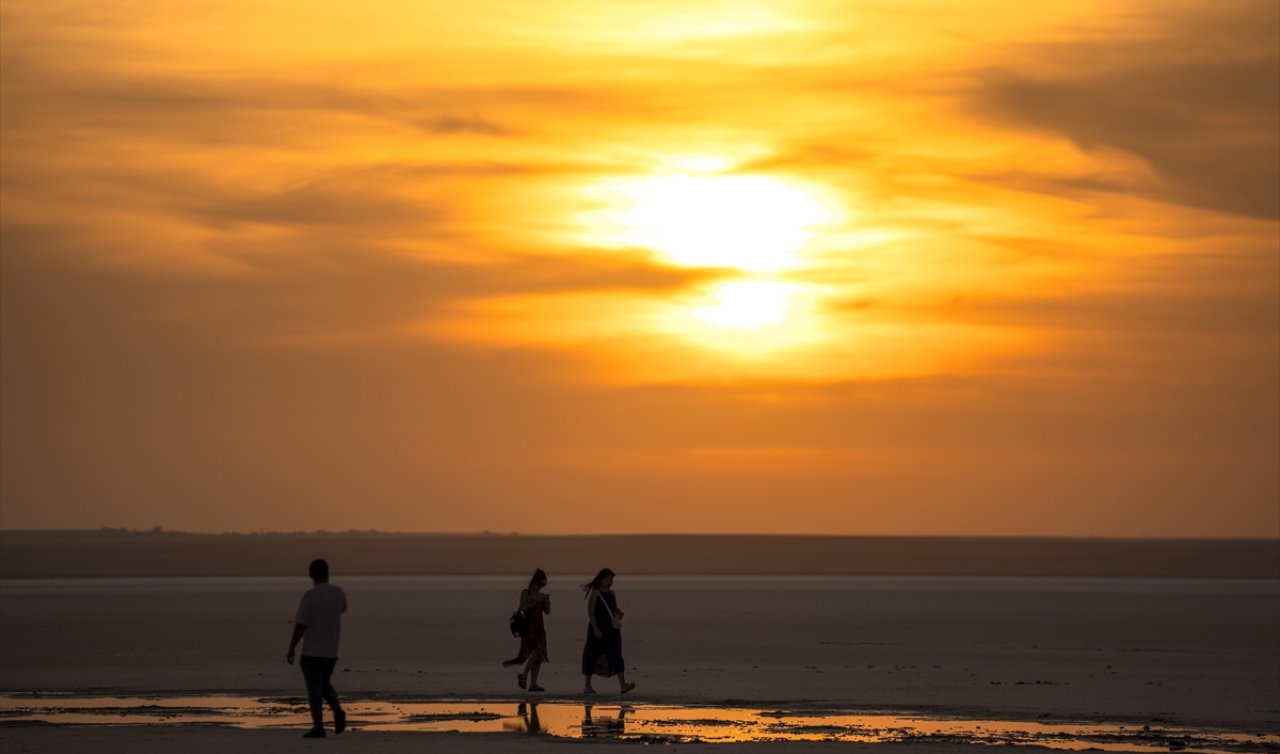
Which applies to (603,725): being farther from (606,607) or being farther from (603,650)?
(606,607)

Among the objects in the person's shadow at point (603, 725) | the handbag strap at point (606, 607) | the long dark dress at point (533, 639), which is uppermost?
the handbag strap at point (606, 607)

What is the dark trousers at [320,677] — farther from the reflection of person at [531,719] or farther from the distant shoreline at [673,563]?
the distant shoreline at [673,563]

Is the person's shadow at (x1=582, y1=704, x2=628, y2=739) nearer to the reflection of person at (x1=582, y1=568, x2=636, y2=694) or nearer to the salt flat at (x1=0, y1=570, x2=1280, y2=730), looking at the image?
the salt flat at (x1=0, y1=570, x2=1280, y2=730)

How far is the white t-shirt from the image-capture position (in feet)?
66.5

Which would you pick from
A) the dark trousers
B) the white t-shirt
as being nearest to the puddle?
the dark trousers

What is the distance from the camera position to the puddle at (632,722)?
20375 mm

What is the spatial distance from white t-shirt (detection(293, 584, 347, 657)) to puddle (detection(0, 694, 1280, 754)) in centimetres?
143

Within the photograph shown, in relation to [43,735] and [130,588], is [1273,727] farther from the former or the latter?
[130,588]

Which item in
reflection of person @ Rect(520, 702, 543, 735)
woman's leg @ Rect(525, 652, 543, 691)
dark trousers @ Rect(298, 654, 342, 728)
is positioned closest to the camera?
dark trousers @ Rect(298, 654, 342, 728)

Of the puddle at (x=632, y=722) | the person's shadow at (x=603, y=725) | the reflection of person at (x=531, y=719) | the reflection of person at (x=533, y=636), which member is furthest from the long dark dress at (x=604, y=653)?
the person's shadow at (x=603, y=725)

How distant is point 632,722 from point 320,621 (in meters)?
4.32

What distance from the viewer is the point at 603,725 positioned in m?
21.6

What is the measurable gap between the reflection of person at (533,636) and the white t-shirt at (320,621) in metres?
6.04

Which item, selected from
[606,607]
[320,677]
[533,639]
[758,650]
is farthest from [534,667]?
[758,650]
